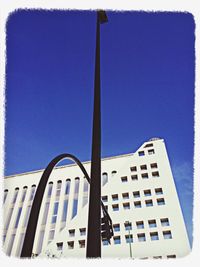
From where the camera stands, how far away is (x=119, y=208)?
536 inches

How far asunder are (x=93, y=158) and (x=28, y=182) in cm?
1510

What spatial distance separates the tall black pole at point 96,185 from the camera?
97 cm

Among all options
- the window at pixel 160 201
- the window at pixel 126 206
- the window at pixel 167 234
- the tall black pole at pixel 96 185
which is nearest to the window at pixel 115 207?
the window at pixel 126 206

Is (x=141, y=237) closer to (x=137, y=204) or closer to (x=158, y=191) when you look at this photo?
(x=137, y=204)

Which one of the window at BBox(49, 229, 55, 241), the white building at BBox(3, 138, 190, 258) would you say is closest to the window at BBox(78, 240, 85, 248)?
the white building at BBox(3, 138, 190, 258)

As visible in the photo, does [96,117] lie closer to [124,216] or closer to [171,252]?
[171,252]

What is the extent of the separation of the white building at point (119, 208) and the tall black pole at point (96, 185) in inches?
412

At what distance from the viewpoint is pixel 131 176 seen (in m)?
14.7

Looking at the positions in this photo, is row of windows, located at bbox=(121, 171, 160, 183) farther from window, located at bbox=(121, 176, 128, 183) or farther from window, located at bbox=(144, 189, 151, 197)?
window, located at bbox=(144, 189, 151, 197)

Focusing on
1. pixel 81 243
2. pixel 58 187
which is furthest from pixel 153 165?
pixel 81 243

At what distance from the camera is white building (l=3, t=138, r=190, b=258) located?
12.1 m

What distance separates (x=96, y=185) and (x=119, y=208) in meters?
13.1

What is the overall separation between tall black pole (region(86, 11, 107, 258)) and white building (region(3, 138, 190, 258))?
1047 cm

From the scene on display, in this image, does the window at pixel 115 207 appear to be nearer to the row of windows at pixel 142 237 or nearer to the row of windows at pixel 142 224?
the row of windows at pixel 142 224
